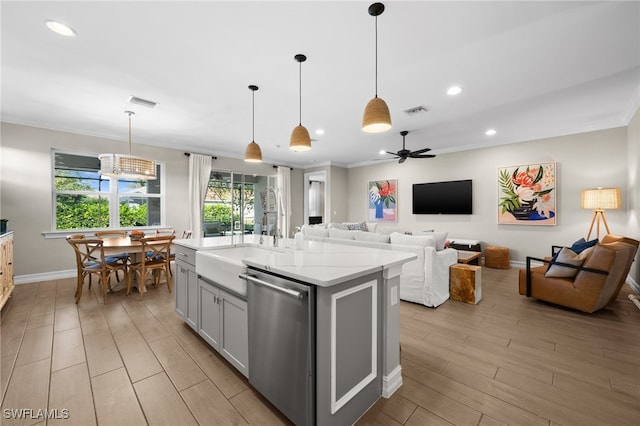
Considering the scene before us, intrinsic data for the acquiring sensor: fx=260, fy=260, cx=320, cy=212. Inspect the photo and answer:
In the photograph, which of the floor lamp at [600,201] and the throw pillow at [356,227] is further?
the throw pillow at [356,227]

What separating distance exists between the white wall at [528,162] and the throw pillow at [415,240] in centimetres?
338

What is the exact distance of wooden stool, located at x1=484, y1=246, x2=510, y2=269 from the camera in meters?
5.40

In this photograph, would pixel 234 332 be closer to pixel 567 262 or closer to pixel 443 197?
pixel 567 262

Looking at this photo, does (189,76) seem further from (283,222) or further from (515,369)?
(283,222)

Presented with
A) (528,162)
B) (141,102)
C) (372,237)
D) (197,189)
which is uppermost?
→ (141,102)

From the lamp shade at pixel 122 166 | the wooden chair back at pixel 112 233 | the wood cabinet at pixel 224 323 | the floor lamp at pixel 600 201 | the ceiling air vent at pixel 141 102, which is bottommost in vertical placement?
the wood cabinet at pixel 224 323

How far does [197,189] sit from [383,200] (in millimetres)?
5070

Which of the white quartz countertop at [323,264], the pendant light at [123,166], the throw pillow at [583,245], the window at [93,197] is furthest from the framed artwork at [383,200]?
the pendant light at [123,166]

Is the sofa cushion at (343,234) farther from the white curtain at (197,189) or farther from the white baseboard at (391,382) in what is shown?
the white curtain at (197,189)

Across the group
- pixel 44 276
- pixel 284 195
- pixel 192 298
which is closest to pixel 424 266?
pixel 192 298

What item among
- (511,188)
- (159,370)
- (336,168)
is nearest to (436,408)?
(159,370)

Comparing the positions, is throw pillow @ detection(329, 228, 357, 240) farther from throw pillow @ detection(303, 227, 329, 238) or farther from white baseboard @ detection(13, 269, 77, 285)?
white baseboard @ detection(13, 269, 77, 285)

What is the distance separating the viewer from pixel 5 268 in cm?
331

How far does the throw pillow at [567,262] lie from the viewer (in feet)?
10.4
